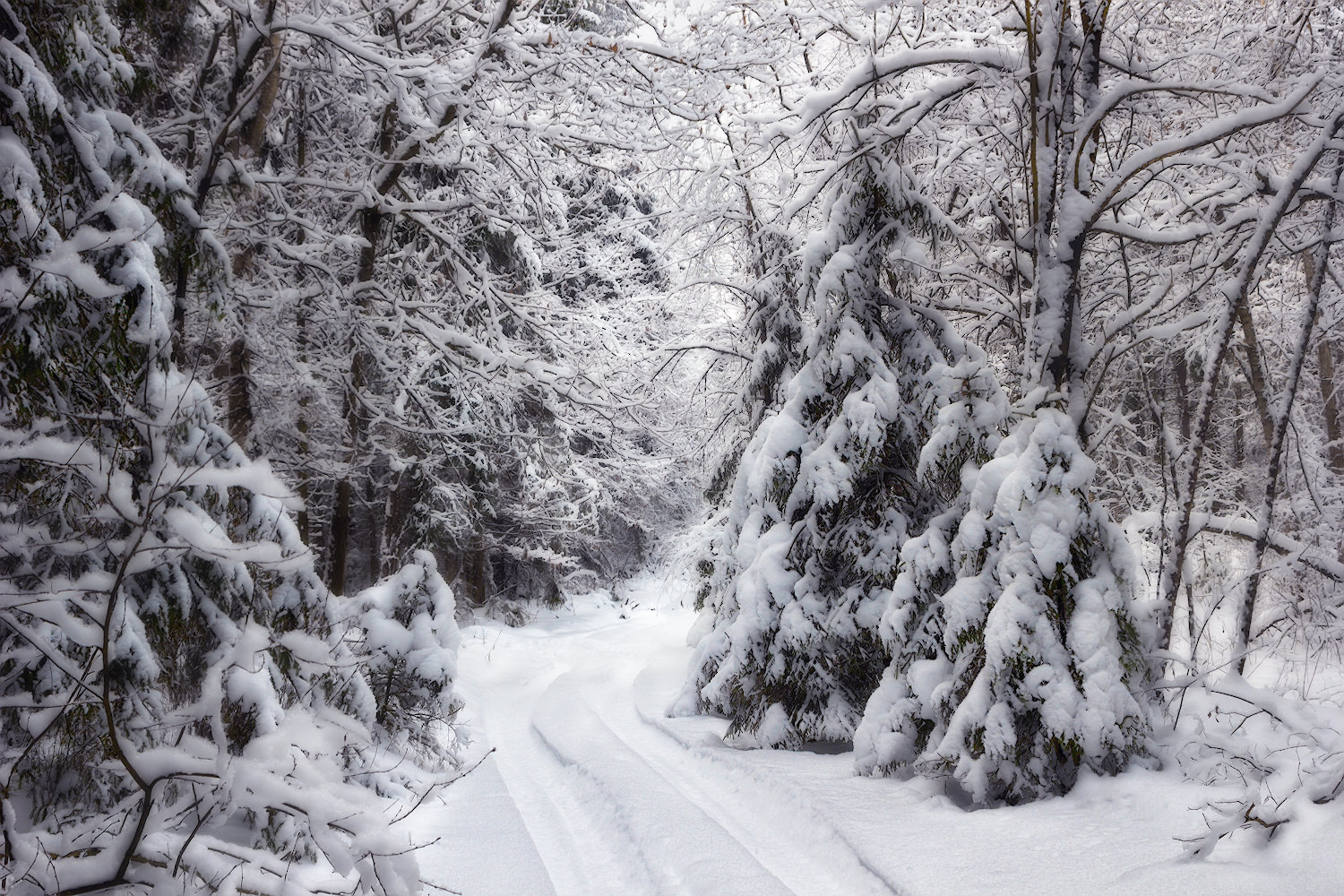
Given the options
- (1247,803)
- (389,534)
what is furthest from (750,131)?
(389,534)

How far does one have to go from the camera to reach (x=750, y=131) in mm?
8484

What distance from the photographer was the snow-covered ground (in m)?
3.51

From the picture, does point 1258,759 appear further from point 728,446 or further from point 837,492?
point 728,446

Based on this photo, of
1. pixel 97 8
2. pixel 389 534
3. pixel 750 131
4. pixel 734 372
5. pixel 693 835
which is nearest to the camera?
pixel 97 8

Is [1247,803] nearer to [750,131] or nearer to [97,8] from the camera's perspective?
[97,8]

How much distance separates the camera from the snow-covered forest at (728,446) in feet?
10.3

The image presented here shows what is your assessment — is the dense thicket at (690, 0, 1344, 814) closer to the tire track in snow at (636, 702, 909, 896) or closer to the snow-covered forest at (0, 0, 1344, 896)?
the snow-covered forest at (0, 0, 1344, 896)

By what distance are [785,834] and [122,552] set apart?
4.21 metres

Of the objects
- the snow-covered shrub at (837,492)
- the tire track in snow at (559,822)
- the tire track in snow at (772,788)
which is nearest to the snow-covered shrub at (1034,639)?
the tire track in snow at (772,788)

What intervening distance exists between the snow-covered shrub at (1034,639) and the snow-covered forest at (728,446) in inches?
1.2

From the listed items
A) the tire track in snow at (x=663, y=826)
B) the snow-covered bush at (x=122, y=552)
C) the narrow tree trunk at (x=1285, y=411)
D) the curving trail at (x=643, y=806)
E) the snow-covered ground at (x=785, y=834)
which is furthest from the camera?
the narrow tree trunk at (x=1285, y=411)

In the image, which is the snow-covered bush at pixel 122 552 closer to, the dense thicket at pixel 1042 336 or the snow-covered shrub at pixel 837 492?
the dense thicket at pixel 1042 336

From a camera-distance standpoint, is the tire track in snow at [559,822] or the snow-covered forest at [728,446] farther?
the tire track in snow at [559,822]

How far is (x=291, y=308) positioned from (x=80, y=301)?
4.33 metres
